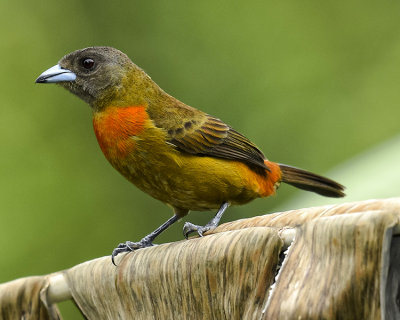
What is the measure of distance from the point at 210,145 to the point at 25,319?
1570mm

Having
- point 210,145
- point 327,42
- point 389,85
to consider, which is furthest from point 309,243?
point 327,42

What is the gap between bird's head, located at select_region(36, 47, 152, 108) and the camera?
4.07 meters

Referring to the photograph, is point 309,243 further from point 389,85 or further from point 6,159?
point 6,159

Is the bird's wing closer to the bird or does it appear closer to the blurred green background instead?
the bird

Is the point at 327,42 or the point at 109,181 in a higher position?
the point at 327,42

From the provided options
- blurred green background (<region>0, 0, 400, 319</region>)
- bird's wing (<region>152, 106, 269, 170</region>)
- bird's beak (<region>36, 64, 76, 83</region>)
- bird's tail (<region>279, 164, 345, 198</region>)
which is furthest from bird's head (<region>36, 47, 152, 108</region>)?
blurred green background (<region>0, 0, 400, 319</region>)

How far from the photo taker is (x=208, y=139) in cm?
401

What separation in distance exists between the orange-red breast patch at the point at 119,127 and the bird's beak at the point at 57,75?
308mm

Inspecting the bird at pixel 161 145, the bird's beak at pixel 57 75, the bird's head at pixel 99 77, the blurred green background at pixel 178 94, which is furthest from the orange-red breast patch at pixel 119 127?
the blurred green background at pixel 178 94

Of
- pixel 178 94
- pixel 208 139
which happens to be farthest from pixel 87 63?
pixel 178 94

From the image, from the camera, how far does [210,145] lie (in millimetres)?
3984

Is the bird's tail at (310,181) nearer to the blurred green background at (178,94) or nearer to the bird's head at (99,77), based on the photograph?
the bird's head at (99,77)

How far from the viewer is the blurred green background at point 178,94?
640 cm

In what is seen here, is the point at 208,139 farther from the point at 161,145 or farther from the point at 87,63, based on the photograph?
the point at 87,63
